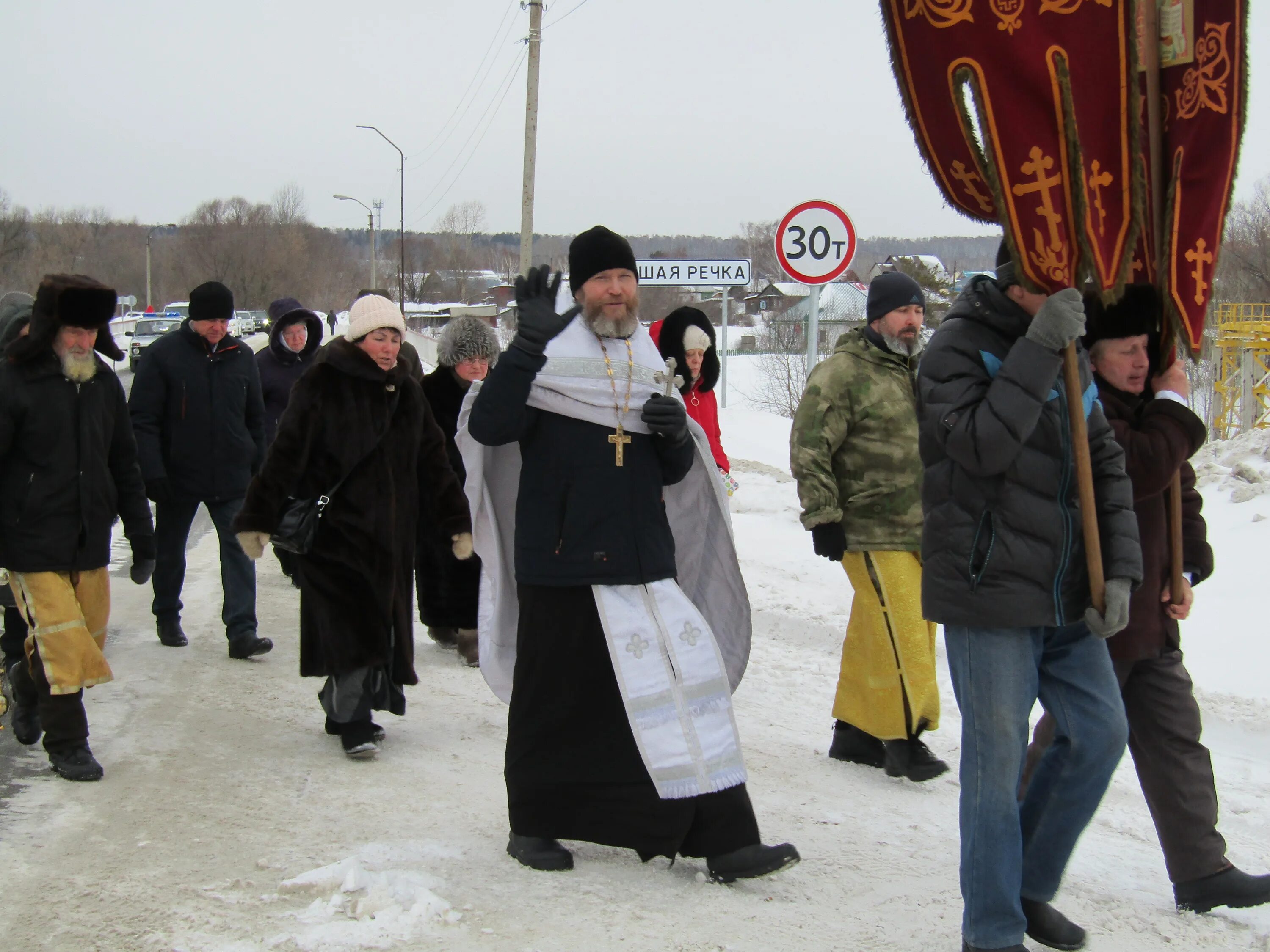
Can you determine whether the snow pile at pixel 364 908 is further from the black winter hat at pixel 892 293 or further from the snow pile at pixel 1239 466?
the snow pile at pixel 1239 466

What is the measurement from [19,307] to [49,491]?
1.05m

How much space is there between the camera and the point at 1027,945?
142 inches

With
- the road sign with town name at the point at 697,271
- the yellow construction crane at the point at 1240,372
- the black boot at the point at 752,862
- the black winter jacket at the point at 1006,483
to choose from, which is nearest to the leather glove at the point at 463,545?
the black boot at the point at 752,862

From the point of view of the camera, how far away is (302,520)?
214 inches

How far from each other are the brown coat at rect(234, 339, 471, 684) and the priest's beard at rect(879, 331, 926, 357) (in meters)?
2.11

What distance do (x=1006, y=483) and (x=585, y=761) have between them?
158 centimetres

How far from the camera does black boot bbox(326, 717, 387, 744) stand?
562cm

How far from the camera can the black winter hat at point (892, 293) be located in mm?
5328

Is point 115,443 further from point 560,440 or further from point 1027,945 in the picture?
point 1027,945

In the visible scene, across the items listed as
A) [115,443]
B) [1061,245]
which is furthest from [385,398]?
[1061,245]

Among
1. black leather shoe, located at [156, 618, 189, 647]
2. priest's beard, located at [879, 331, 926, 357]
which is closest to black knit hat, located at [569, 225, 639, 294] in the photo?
priest's beard, located at [879, 331, 926, 357]

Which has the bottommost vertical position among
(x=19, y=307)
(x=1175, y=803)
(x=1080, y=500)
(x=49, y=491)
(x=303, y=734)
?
(x=303, y=734)

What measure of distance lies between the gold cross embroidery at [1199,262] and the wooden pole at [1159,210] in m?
0.09

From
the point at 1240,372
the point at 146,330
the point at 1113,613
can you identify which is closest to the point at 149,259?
the point at 146,330
